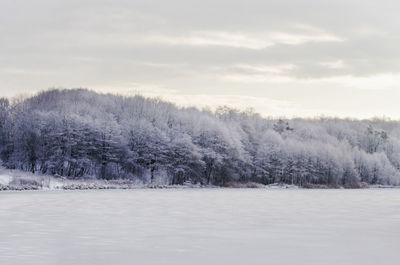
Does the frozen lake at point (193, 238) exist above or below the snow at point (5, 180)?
above

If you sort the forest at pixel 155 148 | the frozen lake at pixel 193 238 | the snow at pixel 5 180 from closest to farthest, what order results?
the frozen lake at pixel 193 238 → the snow at pixel 5 180 → the forest at pixel 155 148

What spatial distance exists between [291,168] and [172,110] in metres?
24.0

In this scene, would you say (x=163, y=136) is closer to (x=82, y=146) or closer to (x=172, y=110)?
(x=82, y=146)

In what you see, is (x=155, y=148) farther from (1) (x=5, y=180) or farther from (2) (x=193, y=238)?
(2) (x=193, y=238)

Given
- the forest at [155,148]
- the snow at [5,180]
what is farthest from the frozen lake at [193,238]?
the forest at [155,148]

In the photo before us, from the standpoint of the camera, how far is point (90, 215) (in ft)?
83.3

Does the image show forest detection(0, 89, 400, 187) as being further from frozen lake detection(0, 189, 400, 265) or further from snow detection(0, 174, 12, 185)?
frozen lake detection(0, 189, 400, 265)

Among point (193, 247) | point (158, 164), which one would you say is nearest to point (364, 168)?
point (158, 164)

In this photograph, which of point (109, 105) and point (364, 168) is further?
point (364, 168)

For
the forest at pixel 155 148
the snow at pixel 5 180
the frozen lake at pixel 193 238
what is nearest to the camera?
the frozen lake at pixel 193 238

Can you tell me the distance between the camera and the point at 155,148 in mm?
84375

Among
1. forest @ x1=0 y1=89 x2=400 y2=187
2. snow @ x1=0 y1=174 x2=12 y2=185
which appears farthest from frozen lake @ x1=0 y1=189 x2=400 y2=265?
forest @ x1=0 y1=89 x2=400 y2=187

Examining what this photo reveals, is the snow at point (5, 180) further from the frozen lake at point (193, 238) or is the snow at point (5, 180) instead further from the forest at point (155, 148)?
the frozen lake at point (193, 238)

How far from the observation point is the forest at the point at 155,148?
8175 cm
